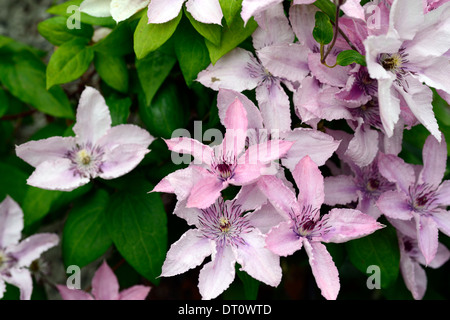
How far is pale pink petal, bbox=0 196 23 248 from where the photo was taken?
87cm

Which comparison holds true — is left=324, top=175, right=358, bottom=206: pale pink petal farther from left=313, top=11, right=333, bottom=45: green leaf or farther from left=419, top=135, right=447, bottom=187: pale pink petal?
left=313, top=11, right=333, bottom=45: green leaf

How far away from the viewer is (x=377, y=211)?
0.78 meters

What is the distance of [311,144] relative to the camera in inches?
27.2

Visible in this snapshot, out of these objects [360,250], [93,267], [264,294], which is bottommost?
[264,294]

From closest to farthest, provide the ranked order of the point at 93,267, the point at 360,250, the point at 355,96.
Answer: the point at 355,96, the point at 360,250, the point at 93,267

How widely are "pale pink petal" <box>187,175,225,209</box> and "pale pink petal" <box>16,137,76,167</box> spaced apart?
291 millimetres

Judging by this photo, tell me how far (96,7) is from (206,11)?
193 millimetres

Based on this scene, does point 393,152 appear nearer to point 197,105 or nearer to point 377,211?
point 377,211

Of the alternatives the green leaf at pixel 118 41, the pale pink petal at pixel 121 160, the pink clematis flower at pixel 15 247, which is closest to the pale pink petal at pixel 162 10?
the green leaf at pixel 118 41

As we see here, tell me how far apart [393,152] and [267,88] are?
218 mm

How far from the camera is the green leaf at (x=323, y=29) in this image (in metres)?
0.65

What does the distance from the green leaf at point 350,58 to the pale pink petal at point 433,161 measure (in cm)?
21

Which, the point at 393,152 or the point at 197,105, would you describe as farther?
the point at 197,105
